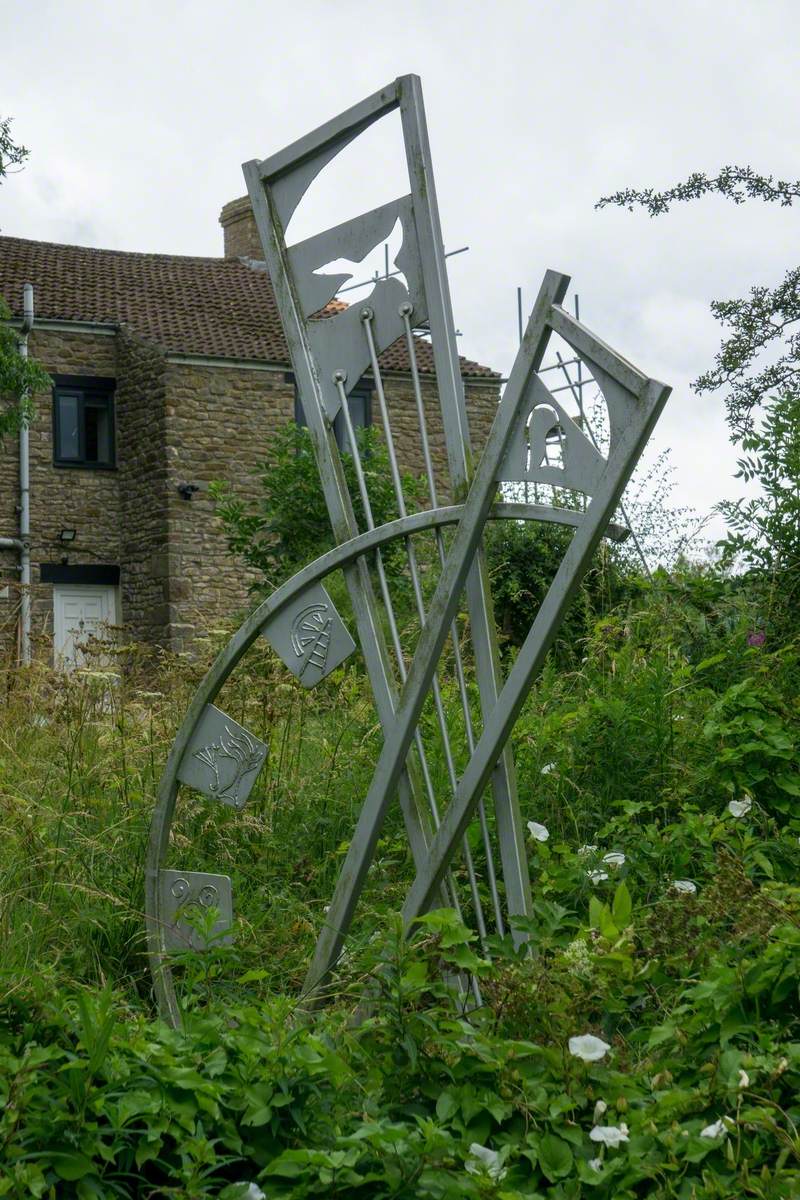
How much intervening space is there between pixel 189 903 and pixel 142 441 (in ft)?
55.4

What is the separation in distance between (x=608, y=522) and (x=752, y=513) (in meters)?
2.74

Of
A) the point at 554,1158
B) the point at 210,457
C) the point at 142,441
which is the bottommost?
the point at 554,1158

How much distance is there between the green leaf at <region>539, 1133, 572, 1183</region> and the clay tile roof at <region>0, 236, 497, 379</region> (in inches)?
698

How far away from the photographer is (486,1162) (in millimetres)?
2367

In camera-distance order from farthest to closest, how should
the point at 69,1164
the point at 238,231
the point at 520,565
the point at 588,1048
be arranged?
the point at 238,231, the point at 520,565, the point at 588,1048, the point at 69,1164

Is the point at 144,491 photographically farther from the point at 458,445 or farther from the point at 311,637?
the point at 458,445

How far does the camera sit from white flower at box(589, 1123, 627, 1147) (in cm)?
239

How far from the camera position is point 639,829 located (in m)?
4.21

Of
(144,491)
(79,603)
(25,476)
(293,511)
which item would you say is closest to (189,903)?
(293,511)

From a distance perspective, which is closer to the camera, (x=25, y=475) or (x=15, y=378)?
(x=15, y=378)

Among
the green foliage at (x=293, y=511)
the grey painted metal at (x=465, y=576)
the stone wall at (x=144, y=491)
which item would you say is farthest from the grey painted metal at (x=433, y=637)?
the stone wall at (x=144, y=491)

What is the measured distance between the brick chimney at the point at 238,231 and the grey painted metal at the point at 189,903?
20707mm

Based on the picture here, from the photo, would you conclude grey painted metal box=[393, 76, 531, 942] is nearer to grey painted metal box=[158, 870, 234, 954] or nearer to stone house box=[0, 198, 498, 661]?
grey painted metal box=[158, 870, 234, 954]

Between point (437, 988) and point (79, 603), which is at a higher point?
point (79, 603)
